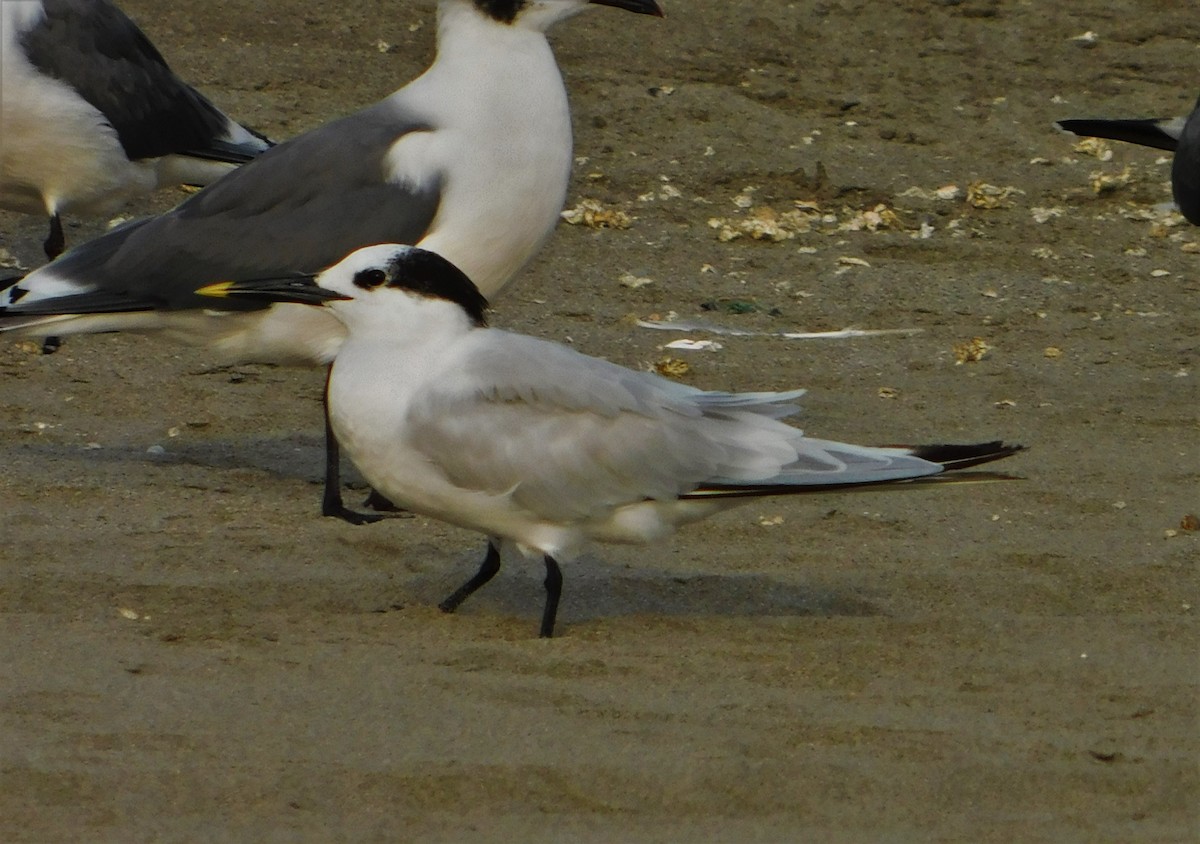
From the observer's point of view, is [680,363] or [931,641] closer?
[931,641]

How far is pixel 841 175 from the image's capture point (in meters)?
8.87

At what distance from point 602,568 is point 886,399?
1808 mm

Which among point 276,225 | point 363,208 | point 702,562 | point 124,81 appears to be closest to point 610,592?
point 702,562

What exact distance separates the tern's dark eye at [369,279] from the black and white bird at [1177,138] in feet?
13.1

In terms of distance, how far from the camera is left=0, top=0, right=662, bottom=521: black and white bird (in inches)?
217

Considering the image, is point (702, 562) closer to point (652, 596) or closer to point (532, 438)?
point (652, 596)

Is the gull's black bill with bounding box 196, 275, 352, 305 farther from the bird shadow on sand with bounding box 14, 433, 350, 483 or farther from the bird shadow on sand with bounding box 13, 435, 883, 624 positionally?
the bird shadow on sand with bounding box 14, 433, 350, 483

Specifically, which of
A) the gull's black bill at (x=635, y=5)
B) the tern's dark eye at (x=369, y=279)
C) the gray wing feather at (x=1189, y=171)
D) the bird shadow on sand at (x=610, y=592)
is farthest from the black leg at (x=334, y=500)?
the gray wing feather at (x=1189, y=171)

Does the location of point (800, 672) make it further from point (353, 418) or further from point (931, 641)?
point (353, 418)

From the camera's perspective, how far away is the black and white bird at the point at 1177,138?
24.4ft

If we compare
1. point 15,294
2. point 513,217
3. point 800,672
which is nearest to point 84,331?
point 15,294

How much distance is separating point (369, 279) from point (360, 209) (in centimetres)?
110

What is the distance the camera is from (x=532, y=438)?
438 cm

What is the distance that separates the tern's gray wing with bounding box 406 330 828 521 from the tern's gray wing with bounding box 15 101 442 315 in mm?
1140
